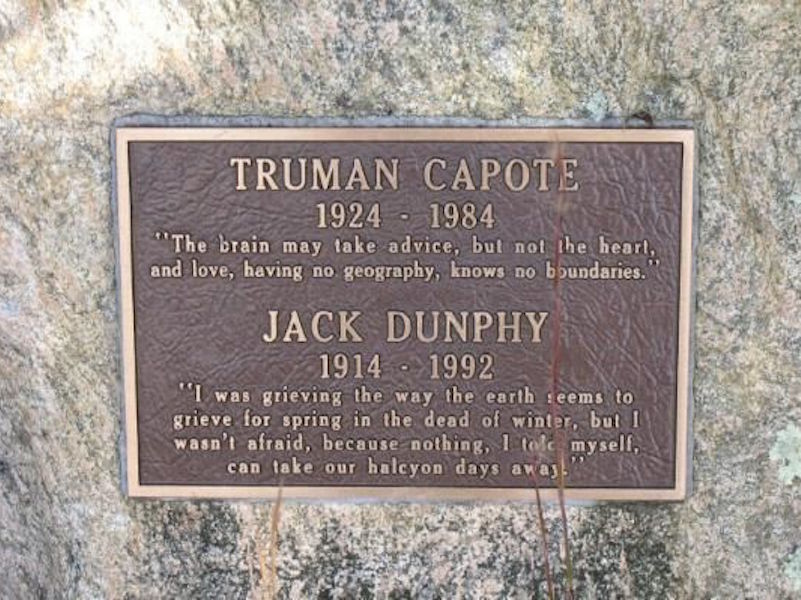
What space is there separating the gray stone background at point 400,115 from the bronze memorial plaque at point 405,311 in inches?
2.3

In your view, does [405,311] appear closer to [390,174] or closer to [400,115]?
[390,174]

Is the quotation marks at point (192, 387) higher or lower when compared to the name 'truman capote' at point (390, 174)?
lower

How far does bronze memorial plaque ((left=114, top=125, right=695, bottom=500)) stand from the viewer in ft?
6.38

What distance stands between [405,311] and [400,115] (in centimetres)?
41

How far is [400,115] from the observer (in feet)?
6.40

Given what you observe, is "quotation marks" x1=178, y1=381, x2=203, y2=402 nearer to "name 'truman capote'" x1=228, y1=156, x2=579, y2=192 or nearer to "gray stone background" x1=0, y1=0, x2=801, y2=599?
"gray stone background" x1=0, y1=0, x2=801, y2=599

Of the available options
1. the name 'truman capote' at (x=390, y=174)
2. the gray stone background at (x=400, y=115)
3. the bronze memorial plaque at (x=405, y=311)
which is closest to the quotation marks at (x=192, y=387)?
the bronze memorial plaque at (x=405, y=311)

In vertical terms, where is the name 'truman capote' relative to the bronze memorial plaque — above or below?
above

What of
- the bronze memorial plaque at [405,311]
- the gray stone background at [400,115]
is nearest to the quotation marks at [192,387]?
the bronze memorial plaque at [405,311]

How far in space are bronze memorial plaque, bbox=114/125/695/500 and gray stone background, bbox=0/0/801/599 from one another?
0.06 m

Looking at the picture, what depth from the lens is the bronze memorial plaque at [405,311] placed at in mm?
1945

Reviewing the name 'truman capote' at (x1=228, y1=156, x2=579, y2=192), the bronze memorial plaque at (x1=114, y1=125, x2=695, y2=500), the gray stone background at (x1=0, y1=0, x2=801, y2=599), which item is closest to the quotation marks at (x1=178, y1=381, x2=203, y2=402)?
the bronze memorial plaque at (x1=114, y1=125, x2=695, y2=500)

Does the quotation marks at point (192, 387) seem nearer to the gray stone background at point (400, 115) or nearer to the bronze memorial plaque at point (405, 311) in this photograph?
the bronze memorial plaque at point (405, 311)

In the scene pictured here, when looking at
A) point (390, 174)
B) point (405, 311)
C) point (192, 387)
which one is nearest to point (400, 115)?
point (390, 174)
